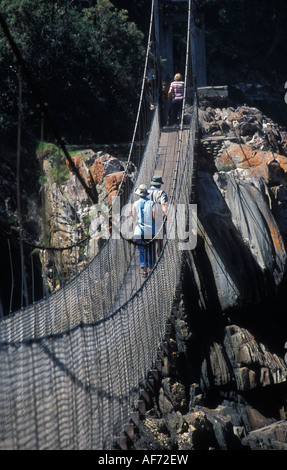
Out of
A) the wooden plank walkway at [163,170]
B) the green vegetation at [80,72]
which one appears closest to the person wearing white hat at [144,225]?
Answer: the wooden plank walkway at [163,170]

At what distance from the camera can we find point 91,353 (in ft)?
11.3

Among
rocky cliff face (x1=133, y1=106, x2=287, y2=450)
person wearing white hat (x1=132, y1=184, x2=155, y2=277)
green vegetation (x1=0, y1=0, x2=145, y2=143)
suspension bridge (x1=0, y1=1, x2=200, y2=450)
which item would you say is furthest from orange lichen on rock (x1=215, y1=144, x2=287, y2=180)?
person wearing white hat (x1=132, y1=184, x2=155, y2=277)

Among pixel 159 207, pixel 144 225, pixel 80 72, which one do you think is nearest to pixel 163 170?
pixel 159 207

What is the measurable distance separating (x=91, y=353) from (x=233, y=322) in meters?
5.36

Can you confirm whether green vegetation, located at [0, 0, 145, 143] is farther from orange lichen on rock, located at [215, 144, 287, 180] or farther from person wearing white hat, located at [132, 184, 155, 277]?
person wearing white hat, located at [132, 184, 155, 277]

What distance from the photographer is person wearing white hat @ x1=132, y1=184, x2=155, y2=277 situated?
16.9 ft

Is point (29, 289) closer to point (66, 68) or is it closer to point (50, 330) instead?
point (66, 68)

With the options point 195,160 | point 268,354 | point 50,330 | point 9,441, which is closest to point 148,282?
point 50,330

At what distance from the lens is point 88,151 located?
9.51 m

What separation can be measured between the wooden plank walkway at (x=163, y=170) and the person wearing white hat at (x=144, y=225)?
0.18m

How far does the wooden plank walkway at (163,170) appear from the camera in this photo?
528 centimetres

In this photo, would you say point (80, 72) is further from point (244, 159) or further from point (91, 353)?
point (91, 353)

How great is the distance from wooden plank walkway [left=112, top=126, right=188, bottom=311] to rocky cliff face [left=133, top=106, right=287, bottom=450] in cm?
93

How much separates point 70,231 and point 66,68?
2.83m
